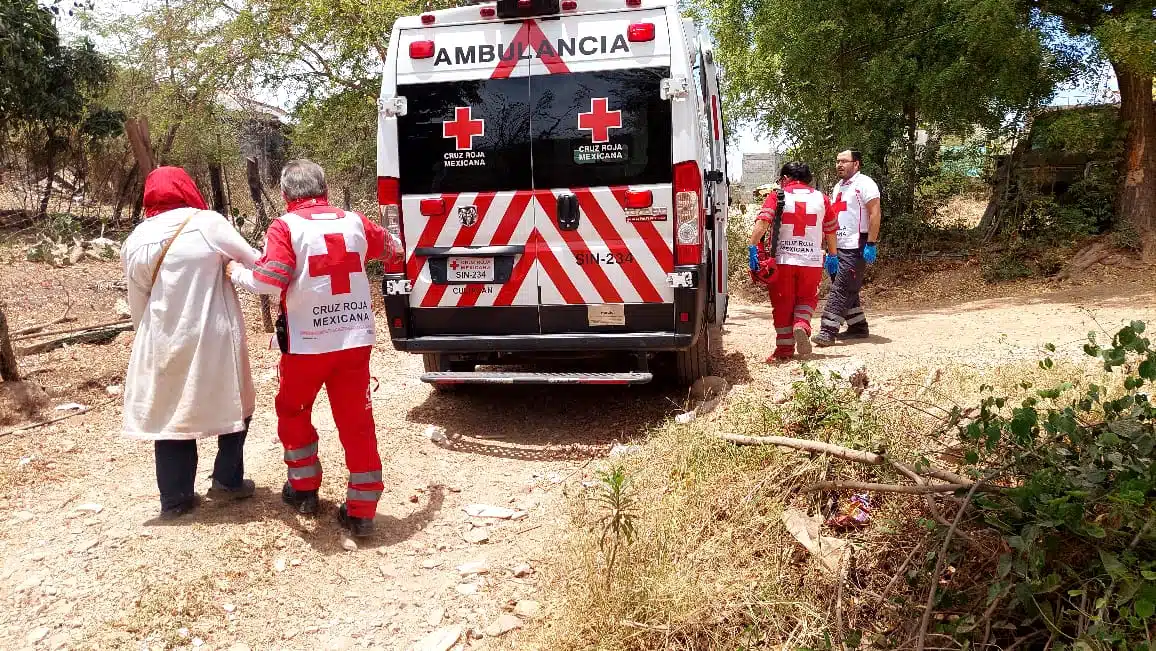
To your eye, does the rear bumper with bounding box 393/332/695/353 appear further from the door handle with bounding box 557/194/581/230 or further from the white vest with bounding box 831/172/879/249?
the white vest with bounding box 831/172/879/249

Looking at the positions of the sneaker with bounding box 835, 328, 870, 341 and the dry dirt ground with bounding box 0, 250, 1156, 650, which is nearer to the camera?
the dry dirt ground with bounding box 0, 250, 1156, 650

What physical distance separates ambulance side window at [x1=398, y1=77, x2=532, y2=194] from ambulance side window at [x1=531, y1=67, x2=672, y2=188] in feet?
0.39

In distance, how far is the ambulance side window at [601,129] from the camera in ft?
17.4

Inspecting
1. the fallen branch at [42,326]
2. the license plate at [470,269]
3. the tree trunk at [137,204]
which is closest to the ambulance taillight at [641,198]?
the license plate at [470,269]

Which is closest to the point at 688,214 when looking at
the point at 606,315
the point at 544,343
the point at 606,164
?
the point at 606,164

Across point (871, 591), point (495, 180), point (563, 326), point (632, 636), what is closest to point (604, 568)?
point (632, 636)

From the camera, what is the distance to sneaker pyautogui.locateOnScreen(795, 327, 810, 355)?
22.1ft

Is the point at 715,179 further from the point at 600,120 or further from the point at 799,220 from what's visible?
the point at 600,120

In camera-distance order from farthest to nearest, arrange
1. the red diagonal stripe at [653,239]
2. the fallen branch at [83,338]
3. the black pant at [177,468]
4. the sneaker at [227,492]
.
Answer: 1. the fallen branch at [83,338]
2. the red diagonal stripe at [653,239]
3. the sneaker at [227,492]
4. the black pant at [177,468]

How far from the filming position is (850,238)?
304 inches

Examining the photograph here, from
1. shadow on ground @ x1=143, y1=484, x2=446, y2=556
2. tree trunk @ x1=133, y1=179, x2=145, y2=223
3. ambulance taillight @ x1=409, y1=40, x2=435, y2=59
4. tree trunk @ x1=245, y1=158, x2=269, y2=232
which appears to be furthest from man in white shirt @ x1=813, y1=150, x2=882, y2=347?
tree trunk @ x1=133, y1=179, x2=145, y2=223

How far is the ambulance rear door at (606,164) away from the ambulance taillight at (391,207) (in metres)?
0.90

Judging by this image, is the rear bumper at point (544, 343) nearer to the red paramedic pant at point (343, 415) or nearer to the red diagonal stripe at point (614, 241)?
the red diagonal stripe at point (614, 241)

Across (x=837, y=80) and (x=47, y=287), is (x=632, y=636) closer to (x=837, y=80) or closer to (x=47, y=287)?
(x=837, y=80)
